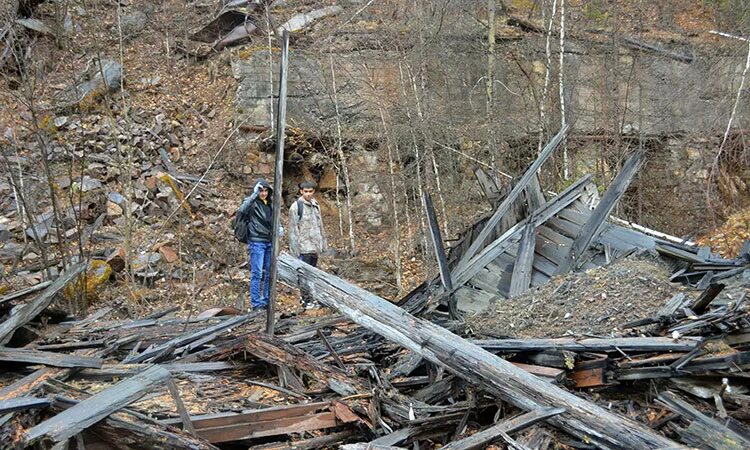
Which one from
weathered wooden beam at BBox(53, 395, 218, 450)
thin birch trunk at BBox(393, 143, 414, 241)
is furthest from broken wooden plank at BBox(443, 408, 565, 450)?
thin birch trunk at BBox(393, 143, 414, 241)

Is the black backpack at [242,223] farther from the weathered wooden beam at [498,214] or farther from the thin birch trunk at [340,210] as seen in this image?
the thin birch trunk at [340,210]

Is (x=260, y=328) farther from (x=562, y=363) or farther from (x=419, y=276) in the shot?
(x=419, y=276)

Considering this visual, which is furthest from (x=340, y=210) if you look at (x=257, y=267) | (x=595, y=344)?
(x=595, y=344)

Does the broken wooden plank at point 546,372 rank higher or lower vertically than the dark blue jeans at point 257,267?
higher

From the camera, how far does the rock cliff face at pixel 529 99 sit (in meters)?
14.1

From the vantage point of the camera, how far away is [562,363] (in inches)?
168

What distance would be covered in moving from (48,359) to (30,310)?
1289 mm

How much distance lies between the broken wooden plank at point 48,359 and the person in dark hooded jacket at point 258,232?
11.1ft

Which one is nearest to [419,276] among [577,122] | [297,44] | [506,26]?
[577,122]

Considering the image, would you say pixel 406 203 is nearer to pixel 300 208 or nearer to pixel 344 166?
pixel 344 166

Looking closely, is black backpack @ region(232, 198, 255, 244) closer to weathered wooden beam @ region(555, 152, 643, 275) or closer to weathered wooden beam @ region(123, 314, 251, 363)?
weathered wooden beam @ region(123, 314, 251, 363)

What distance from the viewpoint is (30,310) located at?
18.5ft

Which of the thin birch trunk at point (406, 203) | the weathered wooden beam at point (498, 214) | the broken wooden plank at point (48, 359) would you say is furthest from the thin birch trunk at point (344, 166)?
the broken wooden plank at point (48, 359)

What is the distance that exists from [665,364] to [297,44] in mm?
13190
